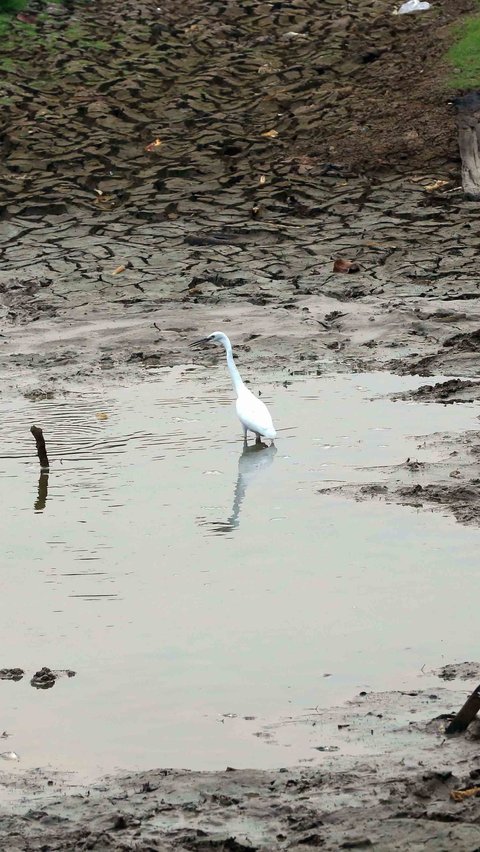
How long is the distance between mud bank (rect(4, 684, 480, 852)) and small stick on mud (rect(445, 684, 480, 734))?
37 millimetres

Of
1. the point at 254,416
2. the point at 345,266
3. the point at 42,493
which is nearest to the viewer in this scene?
the point at 42,493

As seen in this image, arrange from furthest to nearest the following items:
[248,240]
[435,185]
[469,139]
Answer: [469,139], [435,185], [248,240]

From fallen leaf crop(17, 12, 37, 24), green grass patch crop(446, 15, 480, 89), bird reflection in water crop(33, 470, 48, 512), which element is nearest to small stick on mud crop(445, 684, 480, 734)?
bird reflection in water crop(33, 470, 48, 512)

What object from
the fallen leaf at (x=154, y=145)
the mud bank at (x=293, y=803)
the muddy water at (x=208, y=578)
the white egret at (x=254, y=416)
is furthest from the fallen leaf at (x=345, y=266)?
the mud bank at (x=293, y=803)

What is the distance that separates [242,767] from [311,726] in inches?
15.7

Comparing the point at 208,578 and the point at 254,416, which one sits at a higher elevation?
the point at 208,578

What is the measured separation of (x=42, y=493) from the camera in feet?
29.4

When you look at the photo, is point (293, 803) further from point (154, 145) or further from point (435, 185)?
point (154, 145)

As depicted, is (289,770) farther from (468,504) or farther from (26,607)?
(468,504)

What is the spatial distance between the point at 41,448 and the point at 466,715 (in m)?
4.69

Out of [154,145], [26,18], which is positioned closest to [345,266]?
[154,145]

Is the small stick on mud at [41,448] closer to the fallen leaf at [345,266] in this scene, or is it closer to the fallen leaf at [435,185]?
the fallen leaf at [345,266]

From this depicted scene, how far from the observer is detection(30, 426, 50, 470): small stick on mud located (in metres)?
8.99

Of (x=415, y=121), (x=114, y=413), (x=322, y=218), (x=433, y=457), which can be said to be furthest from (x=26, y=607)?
(x=415, y=121)
